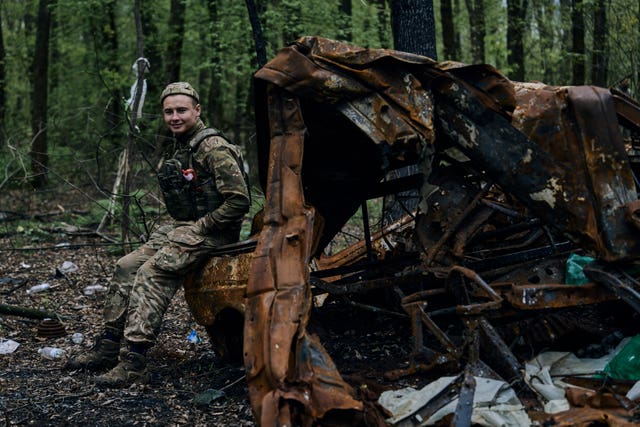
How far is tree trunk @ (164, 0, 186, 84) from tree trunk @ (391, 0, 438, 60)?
10.9m

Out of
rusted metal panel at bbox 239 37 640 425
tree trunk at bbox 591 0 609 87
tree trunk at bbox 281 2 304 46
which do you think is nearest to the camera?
rusted metal panel at bbox 239 37 640 425

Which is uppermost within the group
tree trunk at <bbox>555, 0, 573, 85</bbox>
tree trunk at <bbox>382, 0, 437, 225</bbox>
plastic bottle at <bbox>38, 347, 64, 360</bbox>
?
tree trunk at <bbox>555, 0, 573, 85</bbox>

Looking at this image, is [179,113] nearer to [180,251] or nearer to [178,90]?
[178,90]

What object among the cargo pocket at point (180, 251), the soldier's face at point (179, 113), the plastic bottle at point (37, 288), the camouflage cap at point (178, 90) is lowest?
the plastic bottle at point (37, 288)

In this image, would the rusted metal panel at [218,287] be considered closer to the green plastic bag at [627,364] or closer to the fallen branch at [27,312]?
the fallen branch at [27,312]

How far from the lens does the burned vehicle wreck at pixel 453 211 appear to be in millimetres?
3369

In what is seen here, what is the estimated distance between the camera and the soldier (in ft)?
15.6

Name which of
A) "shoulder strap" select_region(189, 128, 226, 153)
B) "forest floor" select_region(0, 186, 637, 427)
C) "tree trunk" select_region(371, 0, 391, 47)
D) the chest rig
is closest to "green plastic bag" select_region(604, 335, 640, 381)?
"forest floor" select_region(0, 186, 637, 427)

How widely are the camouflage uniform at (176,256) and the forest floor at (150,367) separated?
0.46m

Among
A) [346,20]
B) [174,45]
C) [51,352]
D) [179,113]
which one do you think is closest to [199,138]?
[179,113]

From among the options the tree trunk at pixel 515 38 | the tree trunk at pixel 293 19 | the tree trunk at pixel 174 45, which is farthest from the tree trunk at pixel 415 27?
the tree trunk at pixel 174 45

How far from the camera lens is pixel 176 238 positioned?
492 centimetres

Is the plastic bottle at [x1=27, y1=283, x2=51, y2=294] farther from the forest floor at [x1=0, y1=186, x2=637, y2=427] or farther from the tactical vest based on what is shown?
the tactical vest

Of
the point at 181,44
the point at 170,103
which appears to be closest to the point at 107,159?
the point at 181,44
